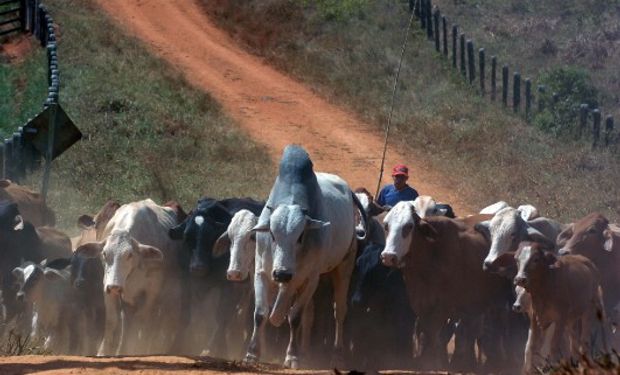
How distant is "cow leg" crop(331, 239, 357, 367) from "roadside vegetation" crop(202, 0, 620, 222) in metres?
8.01

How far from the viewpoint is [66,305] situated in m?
14.1

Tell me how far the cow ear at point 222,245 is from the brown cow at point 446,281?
5.42ft

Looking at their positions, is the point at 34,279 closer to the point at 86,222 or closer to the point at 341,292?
the point at 86,222

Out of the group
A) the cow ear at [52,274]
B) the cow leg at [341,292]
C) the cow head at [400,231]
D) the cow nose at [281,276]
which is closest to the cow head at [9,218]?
the cow ear at [52,274]

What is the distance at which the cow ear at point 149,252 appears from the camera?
525 inches

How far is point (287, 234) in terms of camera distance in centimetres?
1220

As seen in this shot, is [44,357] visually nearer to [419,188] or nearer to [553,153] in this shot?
[419,188]

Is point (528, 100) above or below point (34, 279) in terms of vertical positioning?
above

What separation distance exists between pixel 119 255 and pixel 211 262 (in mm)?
1183

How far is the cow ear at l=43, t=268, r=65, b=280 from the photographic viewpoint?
13.9 metres

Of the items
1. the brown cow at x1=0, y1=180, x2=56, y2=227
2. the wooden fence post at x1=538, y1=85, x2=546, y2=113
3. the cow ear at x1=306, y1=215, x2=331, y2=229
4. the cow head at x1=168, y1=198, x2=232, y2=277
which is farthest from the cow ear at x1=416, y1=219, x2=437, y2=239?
the wooden fence post at x1=538, y1=85, x2=546, y2=113

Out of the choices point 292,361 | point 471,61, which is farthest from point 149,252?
point 471,61

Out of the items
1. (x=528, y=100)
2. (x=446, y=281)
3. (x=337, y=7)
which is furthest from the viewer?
(x=337, y=7)

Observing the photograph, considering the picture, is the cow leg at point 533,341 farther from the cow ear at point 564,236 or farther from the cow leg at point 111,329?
the cow leg at point 111,329
